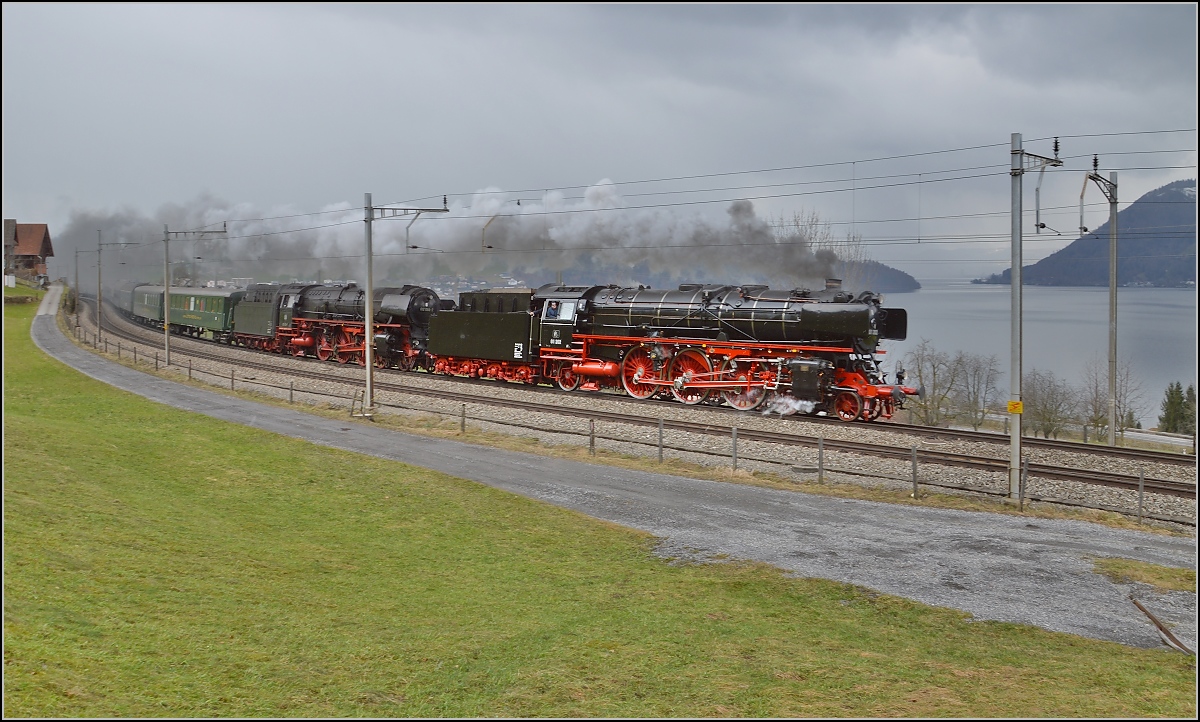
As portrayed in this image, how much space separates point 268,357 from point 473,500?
1347 inches

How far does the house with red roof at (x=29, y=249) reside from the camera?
8925cm

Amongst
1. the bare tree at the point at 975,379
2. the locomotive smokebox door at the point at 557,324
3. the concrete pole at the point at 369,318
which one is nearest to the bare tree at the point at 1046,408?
the bare tree at the point at 975,379

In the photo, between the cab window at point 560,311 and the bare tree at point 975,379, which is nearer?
the cab window at point 560,311

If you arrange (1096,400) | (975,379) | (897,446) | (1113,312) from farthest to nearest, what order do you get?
1. (975,379)
2. (1096,400)
3. (1113,312)
4. (897,446)

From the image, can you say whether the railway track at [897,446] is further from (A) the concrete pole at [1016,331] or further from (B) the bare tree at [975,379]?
(B) the bare tree at [975,379]

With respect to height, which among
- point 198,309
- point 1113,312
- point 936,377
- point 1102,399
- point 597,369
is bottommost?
point 1102,399

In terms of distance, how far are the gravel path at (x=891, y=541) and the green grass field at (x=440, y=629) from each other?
2.62 ft

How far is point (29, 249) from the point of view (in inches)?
Result: 3878

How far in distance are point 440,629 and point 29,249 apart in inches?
4369

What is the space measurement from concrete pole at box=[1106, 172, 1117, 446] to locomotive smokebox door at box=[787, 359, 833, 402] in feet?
26.2

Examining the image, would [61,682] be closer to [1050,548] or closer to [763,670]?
[763,670]

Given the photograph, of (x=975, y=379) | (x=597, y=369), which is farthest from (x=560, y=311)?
(x=975, y=379)

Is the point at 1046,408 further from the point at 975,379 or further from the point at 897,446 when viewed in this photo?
the point at 897,446

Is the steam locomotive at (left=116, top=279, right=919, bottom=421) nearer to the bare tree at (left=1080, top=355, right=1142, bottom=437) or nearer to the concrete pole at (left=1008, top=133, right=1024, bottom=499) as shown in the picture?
the concrete pole at (left=1008, top=133, right=1024, bottom=499)
